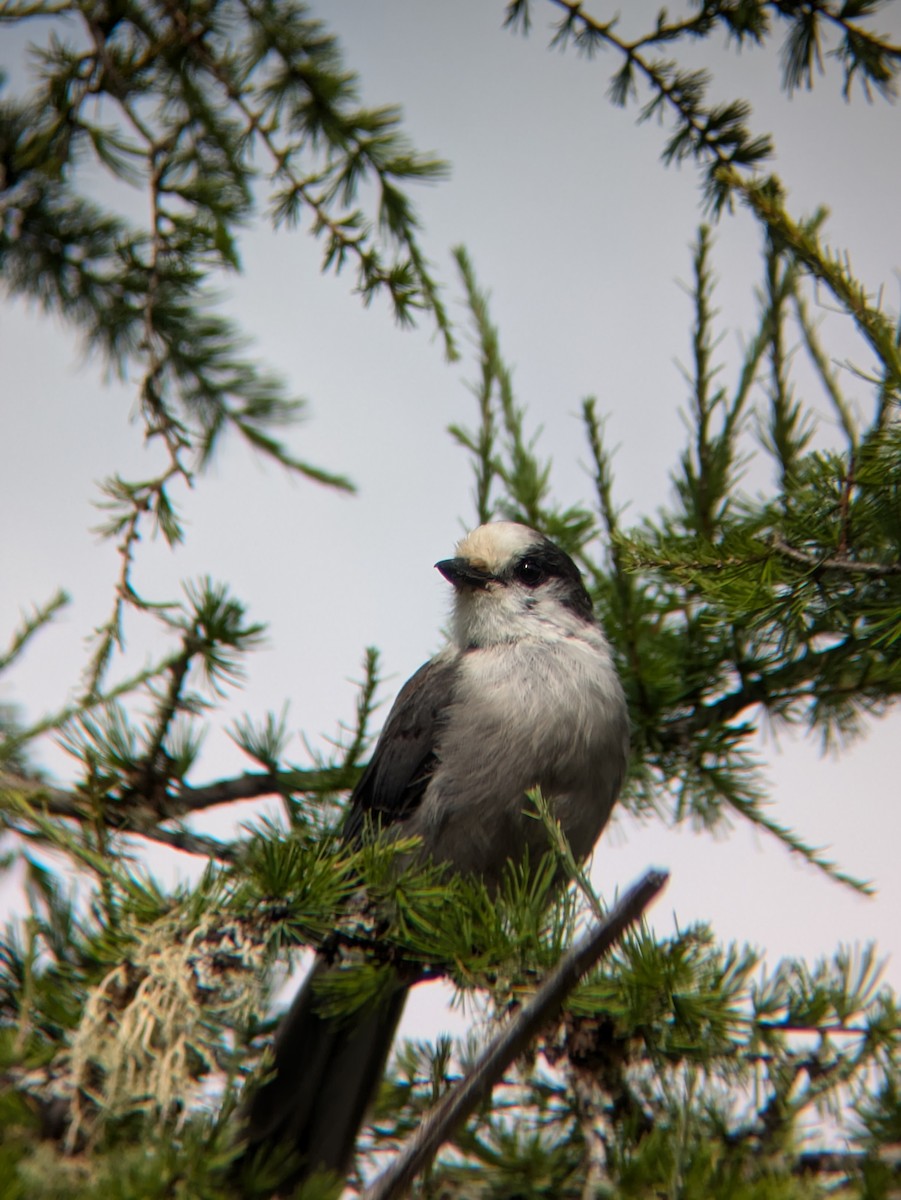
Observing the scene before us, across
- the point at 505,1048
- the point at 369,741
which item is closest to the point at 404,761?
the point at 369,741

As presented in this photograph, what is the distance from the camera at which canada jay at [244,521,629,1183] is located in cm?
188

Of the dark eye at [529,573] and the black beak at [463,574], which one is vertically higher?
the dark eye at [529,573]

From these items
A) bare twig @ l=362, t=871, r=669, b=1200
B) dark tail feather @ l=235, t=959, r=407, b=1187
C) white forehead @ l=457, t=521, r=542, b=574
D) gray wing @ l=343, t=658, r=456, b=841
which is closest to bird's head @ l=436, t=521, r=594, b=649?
white forehead @ l=457, t=521, r=542, b=574

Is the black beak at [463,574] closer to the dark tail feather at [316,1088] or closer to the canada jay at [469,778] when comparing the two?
the canada jay at [469,778]

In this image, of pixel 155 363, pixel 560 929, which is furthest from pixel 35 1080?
pixel 155 363

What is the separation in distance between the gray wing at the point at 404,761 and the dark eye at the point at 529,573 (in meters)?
0.24

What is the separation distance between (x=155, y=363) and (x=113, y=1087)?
1358 millimetres

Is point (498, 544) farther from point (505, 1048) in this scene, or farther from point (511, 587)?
point (505, 1048)

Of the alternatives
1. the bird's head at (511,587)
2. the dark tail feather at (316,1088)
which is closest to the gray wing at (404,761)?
the bird's head at (511,587)

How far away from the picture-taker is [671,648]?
227 centimetres

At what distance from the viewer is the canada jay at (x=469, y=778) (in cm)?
188

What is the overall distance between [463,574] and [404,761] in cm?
41

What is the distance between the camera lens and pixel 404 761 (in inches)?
83.6

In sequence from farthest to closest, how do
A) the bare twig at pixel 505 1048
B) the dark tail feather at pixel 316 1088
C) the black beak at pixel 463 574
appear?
the black beak at pixel 463 574, the dark tail feather at pixel 316 1088, the bare twig at pixel 505 1048
